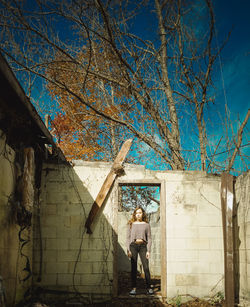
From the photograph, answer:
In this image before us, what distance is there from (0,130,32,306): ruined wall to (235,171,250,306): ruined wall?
3852 millimetres

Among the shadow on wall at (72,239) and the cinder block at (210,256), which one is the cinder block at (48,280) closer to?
the shadow on wall at (72,239)

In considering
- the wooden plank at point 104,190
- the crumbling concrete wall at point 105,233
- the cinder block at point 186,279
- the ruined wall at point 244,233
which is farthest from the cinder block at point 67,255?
the ruined wall at point 244,233

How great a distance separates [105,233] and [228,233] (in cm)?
237

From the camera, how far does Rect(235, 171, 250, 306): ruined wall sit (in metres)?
4.61

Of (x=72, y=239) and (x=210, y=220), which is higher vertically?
Answer: (x=210, y=220)

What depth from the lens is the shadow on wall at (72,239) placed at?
4984 millimetres

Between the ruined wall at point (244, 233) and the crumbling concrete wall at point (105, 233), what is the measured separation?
423 mm

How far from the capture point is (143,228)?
5.64 metres

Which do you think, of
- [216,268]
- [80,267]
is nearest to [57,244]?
[80,267]

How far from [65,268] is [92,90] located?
722cm

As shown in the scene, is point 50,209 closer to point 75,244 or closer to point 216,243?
point 75,244

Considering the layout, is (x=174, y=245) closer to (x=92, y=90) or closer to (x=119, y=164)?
(x=119, y=164)

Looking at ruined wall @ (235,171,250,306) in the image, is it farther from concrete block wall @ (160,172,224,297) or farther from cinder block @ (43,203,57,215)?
cinder block @ (43,203,57,215)

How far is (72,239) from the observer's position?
5176mm
